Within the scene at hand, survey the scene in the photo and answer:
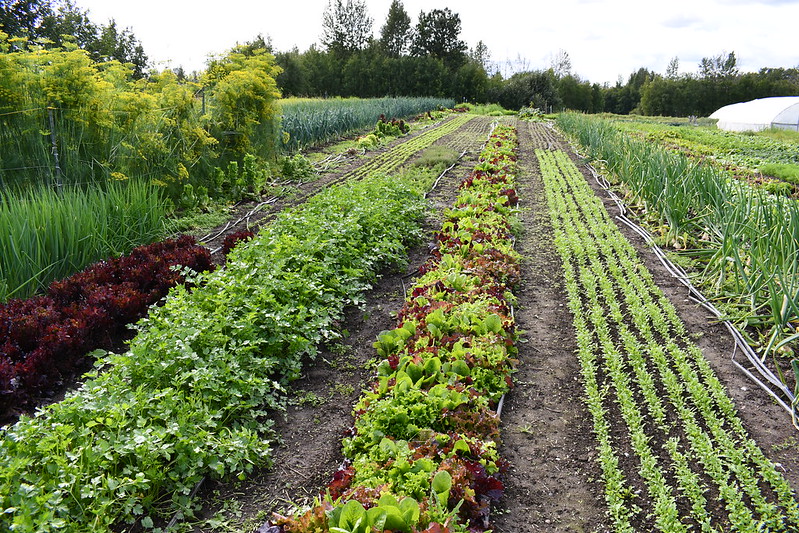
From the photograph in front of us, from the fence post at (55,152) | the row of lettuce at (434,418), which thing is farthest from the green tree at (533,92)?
the row of lettuce at (434,418)

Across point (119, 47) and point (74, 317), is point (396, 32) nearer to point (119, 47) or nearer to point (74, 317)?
point (119, 47)

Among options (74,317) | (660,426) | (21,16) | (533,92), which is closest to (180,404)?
(74,317)

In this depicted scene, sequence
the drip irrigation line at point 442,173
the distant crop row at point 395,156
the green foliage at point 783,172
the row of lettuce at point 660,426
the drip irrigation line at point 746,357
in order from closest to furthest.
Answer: the row of lettuce at point 660,426
the drip irrigation line at point 746,357
the drip irrigation line at point 442,173
the green foliage at point 783,172
the distant crop row at point 395,156

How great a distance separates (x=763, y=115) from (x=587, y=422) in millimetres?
34765

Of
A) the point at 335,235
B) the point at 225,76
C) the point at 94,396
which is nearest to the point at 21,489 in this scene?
the point at 94,396

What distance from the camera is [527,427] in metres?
3.51

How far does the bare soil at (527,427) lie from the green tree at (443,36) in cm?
5456

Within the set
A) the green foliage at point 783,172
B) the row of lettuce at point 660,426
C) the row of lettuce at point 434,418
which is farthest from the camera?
the green foliage at point 783,172

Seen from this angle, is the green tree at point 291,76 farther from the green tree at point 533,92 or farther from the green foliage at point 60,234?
the green foliage at point 60,234

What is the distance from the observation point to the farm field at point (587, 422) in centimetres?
278

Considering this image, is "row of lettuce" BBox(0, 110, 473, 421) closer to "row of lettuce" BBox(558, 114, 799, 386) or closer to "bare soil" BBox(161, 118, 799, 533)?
"bare soil" BBox(161, 118, 799, 533)

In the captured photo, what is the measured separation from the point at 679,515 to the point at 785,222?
310 cm

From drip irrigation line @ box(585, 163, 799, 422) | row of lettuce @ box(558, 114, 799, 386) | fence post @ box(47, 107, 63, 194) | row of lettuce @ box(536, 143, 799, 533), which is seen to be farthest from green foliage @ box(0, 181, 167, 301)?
row of lettuce @ box(558, 114, 799, 386)

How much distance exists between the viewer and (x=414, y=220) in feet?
25.6
